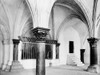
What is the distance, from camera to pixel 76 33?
16172 mm

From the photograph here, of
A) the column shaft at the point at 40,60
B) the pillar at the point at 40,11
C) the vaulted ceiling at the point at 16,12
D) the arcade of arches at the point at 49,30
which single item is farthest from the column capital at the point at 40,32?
the vaulted ceiling at the point at 16,12

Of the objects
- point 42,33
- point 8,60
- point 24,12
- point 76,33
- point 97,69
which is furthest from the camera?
point 76,33

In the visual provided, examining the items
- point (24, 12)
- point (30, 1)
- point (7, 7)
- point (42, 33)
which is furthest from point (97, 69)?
point (7, 7)

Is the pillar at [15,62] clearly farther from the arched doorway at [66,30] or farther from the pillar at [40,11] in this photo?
the pillar at [40,11]

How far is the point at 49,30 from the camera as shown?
5.65 m

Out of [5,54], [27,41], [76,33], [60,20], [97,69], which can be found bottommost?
[97,69]

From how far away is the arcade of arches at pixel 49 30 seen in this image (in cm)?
578

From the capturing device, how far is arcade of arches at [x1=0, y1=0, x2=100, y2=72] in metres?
5.78

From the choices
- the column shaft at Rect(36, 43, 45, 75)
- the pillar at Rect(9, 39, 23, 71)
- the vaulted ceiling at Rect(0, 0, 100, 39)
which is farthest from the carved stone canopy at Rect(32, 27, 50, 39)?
the pillar at Rect(9, 39, 23, 71)

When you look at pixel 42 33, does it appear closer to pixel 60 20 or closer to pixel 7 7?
pixel 7 7

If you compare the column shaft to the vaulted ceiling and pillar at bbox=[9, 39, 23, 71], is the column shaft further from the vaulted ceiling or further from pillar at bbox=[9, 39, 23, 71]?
pillar at bbox=[9, 39, 23, 71]

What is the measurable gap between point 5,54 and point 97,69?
7.70 metres

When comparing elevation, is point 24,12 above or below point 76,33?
above

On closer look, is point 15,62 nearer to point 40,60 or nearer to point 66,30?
point 40,60
